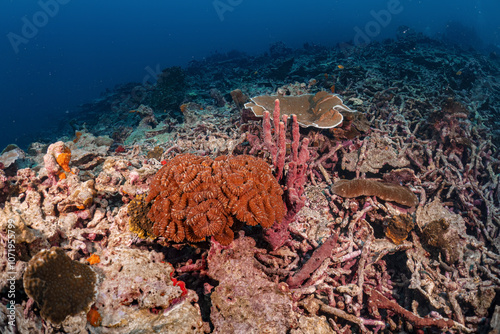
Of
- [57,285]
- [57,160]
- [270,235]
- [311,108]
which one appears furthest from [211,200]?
[311,108]

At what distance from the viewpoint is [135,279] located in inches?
104

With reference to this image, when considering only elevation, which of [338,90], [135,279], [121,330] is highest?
[135,279]

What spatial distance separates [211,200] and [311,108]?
17.3ft

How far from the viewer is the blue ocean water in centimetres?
6775

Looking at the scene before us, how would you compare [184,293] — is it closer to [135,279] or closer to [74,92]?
[135,279]

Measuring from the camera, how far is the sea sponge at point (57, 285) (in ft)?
7.01

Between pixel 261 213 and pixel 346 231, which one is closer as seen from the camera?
pixel 261 213

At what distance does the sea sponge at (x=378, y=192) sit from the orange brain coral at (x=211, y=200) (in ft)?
7.36

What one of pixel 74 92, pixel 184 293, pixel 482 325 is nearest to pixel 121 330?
pixel 184 293

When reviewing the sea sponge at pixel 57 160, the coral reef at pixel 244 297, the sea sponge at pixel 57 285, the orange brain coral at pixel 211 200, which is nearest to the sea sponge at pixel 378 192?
the orange brain coral at pixel 211 200

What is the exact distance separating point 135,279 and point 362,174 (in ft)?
16.3

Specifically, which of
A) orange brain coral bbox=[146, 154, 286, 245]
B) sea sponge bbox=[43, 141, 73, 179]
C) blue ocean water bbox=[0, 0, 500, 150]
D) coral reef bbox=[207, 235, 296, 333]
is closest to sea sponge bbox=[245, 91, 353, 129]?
orange brain coral bbox=[146, 154, 286, 245]

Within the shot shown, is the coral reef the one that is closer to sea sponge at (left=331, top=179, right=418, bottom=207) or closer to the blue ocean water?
sea sponge at (left=331, top=179, right=418, bottom=207)

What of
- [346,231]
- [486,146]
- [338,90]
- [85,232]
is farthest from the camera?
[338,90]
